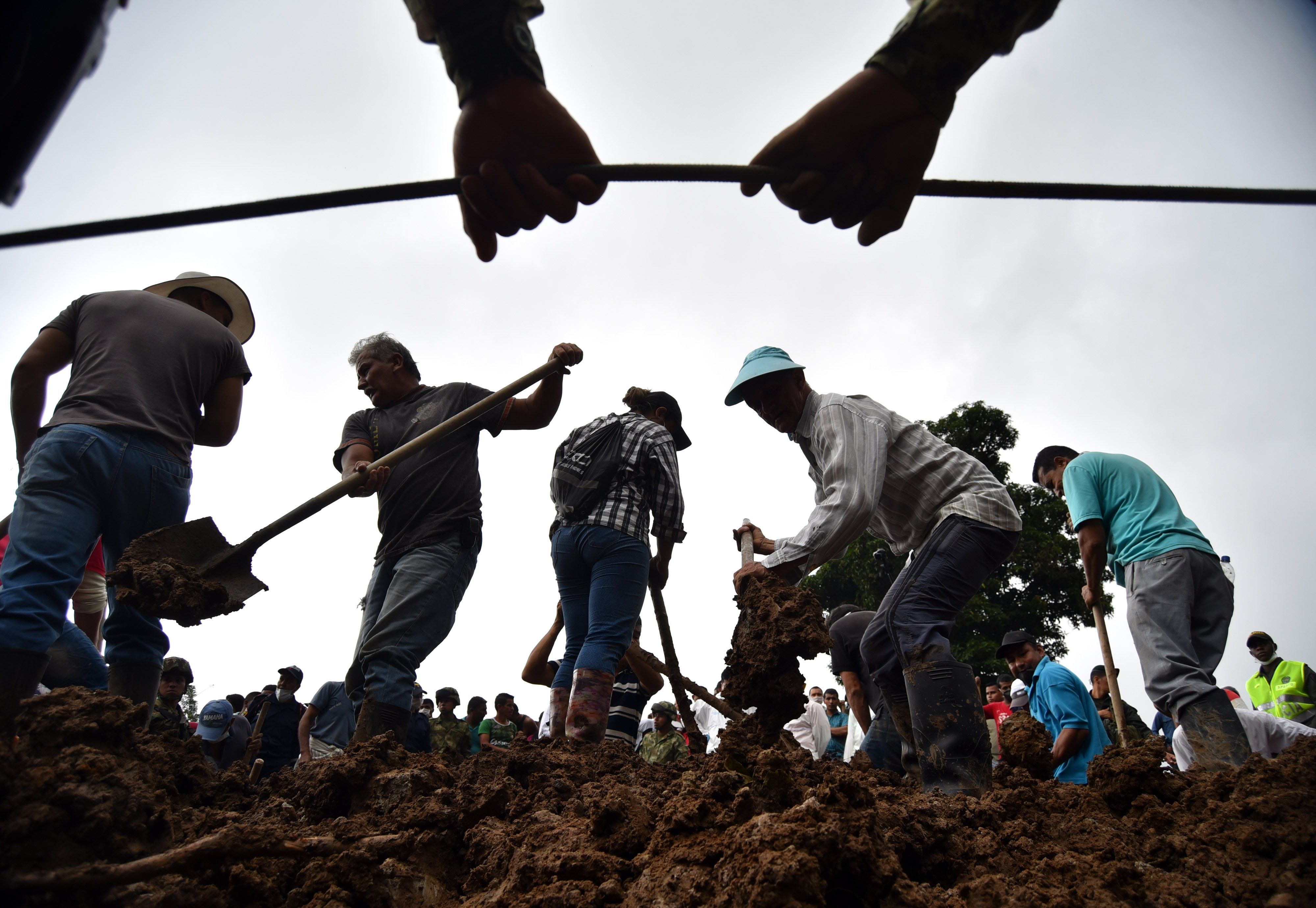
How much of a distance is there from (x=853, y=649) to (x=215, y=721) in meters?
6.06

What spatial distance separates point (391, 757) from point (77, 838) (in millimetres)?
1081

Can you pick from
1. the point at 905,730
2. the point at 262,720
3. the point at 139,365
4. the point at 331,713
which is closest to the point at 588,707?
the point at 905,730

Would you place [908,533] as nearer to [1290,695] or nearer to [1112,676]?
[1112,676]

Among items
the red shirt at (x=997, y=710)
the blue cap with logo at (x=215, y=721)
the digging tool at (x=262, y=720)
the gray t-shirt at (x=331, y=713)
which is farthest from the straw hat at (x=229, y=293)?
the red shirt at (x=997, y=710)

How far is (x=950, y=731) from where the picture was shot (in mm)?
2420

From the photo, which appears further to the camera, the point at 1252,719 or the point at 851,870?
the point at 1252,719

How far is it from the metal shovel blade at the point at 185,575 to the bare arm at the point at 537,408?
4.94ft

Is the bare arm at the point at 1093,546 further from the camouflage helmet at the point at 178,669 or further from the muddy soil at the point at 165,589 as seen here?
the camouflage helmet at the point at 178,669

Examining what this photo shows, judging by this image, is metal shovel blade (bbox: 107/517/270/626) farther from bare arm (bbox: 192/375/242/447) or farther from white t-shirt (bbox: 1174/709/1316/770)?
white t-shirt (bbox: 1174/709/1316/770)

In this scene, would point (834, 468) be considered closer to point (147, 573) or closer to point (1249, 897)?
point (1249, 897)

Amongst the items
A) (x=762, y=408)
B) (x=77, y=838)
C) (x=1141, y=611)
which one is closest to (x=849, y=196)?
(x=762, y=408)

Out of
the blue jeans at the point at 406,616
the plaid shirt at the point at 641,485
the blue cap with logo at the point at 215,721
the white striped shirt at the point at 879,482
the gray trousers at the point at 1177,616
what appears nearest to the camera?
the white striped shirt at the point at 879,482

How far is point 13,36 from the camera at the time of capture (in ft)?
3.19

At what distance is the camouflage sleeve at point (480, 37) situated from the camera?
1.56 meters
